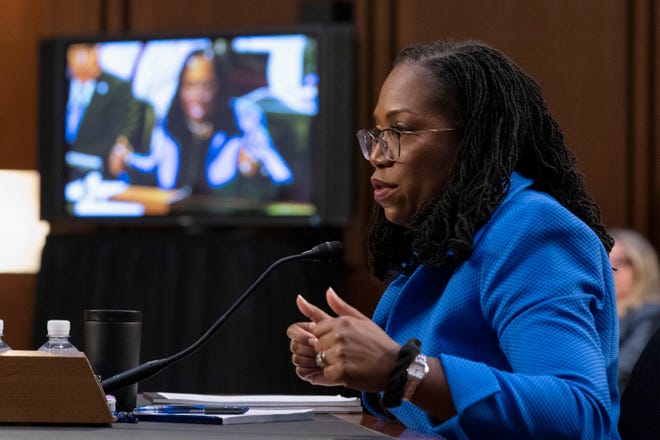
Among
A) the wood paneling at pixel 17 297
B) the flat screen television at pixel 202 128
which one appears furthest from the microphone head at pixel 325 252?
the wood paneling at pixel 17 297

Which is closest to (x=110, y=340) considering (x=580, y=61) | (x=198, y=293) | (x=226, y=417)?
(x=226, y=417)

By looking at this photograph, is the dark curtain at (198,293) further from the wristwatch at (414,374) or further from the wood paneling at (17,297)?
the wristwatch at (414,374)

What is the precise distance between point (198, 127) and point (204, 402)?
2647 millimetres

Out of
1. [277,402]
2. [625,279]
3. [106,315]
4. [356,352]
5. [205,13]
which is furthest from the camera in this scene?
[205,13]

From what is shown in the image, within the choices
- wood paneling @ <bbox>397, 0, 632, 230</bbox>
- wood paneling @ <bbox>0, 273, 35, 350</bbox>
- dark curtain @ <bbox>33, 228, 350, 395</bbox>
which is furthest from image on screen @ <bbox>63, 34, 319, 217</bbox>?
wood paneling @ <bbox>397, 0, 632, 230</bbox>

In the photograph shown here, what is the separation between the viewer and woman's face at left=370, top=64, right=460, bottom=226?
1.76 meters

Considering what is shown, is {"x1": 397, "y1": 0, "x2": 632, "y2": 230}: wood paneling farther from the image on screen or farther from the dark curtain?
the dark curtain

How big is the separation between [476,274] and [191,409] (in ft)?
1.61

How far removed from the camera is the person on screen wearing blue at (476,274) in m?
1.38

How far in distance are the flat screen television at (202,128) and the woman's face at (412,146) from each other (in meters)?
2.47

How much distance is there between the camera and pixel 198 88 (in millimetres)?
4445

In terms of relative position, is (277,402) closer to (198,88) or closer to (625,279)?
(625,279)

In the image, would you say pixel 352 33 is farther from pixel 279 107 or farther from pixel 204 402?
pixel 204 402

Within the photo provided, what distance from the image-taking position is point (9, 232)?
16.6ft
